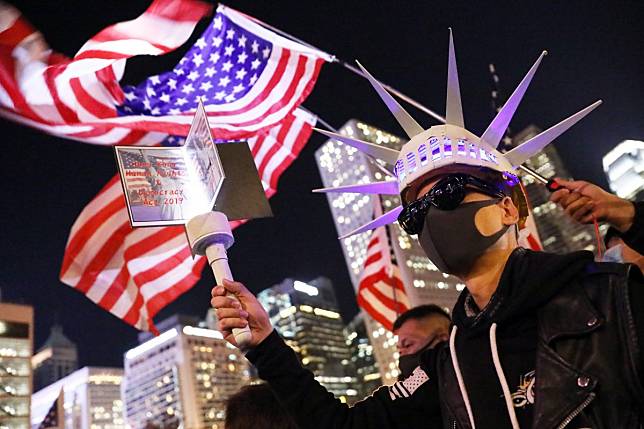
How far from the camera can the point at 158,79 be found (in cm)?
844

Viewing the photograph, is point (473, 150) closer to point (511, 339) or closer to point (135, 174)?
point (511, 339)

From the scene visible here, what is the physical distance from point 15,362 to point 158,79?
55.9 metres

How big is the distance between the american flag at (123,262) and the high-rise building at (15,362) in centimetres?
5097

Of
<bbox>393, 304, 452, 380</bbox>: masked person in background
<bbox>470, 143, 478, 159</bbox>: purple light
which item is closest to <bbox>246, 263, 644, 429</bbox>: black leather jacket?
<bbox>470, 143, 478, 159</bbox>: purple light

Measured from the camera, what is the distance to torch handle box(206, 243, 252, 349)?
92.0 inches

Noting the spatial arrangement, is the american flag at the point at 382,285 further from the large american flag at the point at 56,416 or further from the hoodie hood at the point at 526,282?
the hoodie hood at the point at 526,282

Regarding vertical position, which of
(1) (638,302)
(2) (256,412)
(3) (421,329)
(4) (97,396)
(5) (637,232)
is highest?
(4) (97,396)

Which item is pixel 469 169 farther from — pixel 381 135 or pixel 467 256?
pixel 381 135

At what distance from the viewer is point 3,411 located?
50.7 meters

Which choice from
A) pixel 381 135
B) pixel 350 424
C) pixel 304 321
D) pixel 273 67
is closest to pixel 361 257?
pixel 381 135

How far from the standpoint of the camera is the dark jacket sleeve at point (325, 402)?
2525mm

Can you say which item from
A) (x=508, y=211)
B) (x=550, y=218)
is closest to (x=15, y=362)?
(x=508, y=211)

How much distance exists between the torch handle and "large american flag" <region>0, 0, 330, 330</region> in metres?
4.99

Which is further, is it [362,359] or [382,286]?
[362,359]
